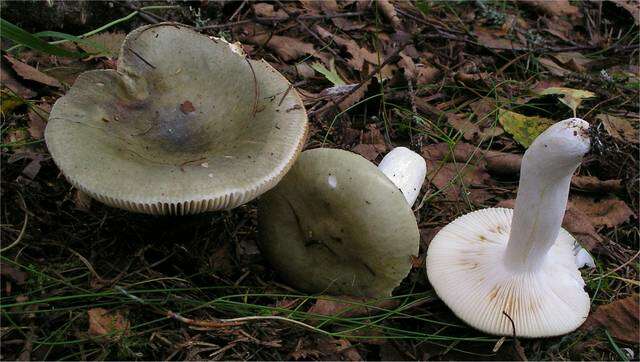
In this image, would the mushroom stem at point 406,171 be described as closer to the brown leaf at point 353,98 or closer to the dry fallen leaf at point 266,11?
the brown leaf at point 353,98

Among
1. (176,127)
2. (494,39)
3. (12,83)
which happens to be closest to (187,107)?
(176,127)

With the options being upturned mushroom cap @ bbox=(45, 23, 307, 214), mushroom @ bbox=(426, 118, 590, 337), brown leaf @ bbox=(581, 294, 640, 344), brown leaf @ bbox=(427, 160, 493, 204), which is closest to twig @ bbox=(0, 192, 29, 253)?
upturned mushroom cap @ bbox=(45, 23, 307, 214)

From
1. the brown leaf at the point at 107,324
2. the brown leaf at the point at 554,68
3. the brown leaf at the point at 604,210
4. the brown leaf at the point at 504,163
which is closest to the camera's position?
the brown leaf at the point at 107,324

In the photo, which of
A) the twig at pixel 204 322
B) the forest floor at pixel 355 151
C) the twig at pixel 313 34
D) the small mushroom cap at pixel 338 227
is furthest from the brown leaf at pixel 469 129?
the twig at pixel 204 322

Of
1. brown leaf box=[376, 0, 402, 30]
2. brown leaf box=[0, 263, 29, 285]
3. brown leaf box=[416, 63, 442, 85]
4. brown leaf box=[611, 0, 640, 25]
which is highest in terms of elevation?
brown leaf box=[611, 0, 640, 25]

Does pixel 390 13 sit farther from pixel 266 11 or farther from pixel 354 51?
pixel 266 11

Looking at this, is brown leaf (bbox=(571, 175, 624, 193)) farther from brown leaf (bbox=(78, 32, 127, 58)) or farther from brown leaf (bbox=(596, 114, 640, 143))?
brown leaf (bbox=(78, 32, 127, 58))
